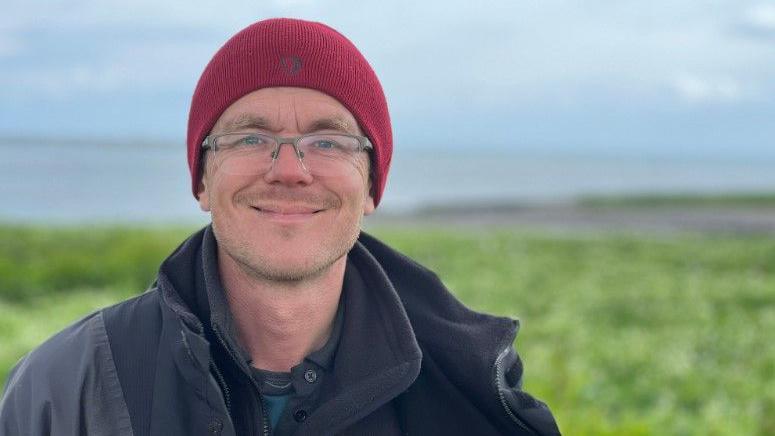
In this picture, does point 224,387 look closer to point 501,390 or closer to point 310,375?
point 310,375

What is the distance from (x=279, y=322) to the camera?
10.5 feet

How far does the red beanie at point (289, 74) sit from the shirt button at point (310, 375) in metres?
0.76

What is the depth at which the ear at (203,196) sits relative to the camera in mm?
3355

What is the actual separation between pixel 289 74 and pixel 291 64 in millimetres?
42

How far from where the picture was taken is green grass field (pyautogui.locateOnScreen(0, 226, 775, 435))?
894cm

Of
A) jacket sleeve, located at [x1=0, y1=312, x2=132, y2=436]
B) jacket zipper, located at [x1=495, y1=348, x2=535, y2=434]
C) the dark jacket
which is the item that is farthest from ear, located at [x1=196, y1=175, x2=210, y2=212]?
jacket zipper, located at [x1=495, y1=348, x2=535, y2=434]

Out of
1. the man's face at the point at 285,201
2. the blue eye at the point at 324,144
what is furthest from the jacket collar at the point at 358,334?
the blue eye at the point at 324,144

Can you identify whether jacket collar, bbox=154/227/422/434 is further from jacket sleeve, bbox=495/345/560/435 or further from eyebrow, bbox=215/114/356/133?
eyebrow, bbox=215/114/356/133

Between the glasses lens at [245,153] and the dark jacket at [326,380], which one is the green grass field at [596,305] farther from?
the glasses lens at [245,153]

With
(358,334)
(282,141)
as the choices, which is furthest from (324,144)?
(358,334)

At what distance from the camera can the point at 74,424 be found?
9.11 feet

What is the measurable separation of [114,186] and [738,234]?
75.8 meters

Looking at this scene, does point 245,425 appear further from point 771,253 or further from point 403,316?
point 771,253

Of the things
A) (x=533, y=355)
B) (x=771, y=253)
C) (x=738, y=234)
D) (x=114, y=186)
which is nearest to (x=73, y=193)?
(x=114, y=186)
